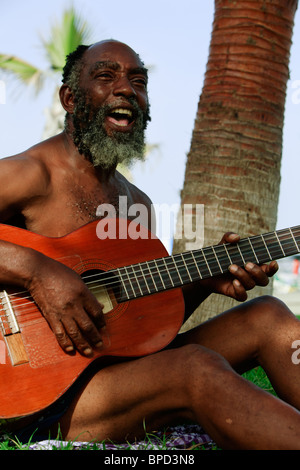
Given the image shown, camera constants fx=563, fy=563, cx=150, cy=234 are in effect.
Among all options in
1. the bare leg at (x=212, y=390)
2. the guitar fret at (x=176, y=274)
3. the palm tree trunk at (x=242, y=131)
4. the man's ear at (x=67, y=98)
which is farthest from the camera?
the palm tree trunk at (x=242, y=131)

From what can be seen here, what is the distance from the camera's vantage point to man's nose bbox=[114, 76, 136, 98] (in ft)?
10.1

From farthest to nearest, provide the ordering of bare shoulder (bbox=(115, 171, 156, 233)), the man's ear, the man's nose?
bare shoulder (bbox=(115, 171, 156, 233)) < the man's ear < the man's nose

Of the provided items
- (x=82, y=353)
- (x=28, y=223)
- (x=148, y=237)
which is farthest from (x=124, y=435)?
(x=28, y=223)

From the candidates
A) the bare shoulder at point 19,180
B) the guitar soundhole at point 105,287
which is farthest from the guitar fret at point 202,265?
the bare shoulder at point 19,180

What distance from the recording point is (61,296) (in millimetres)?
2428

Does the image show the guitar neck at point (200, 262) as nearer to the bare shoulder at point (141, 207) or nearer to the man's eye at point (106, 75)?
the bare shoulder at point (141, 207)

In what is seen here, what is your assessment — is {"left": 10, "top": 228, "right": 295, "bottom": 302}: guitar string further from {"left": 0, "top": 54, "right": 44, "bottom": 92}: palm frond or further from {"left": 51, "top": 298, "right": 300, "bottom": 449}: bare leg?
{"left": 0, "top": 54, "right": 44, "bottom": 92}: palm frond

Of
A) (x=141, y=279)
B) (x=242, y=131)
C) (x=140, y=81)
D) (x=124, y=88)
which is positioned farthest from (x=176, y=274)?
(x=242, y=131)

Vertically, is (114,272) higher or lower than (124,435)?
higher

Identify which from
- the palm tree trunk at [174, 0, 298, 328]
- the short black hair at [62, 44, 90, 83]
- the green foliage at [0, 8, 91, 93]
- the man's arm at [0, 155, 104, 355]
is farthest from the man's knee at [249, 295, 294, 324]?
the green foliage at [0, 8, 91, 93]

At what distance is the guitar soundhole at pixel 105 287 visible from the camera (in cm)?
269

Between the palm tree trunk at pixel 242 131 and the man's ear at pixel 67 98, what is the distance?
142cm
